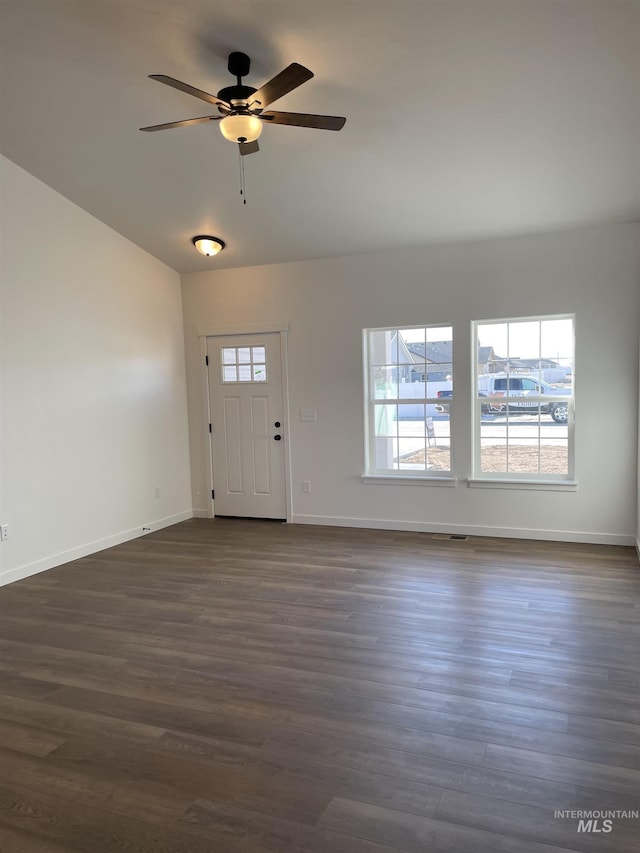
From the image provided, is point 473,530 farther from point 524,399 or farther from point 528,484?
point 524,399

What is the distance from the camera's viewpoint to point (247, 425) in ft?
20.1

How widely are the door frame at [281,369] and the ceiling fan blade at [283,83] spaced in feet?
10.0

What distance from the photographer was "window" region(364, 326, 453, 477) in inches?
211

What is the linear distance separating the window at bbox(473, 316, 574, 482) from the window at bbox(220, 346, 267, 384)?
2234 millimetres

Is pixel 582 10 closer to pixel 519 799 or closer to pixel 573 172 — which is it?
pixel 573 172

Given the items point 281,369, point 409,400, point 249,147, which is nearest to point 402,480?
point 409,400

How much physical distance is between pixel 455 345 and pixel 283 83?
309 centimetres

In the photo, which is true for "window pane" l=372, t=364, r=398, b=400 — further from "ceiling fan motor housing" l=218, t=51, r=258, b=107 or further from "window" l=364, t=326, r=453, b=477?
"ceiling fan motor housing" l=218, t=51, r=258, b=107

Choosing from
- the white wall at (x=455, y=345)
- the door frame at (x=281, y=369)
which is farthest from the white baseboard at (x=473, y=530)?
the door frame at (x=281, y=369)

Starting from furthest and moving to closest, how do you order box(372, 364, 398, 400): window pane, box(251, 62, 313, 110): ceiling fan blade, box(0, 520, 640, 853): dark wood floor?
box(372, 364, 398, 400): window pane → box(251, 62, 313, 110): ceiling fan blade → box(0, 520, 640, 853): dark wood floor

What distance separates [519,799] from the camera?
1.88 meters

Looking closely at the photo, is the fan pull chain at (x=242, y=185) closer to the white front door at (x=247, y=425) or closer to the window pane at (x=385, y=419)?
the white front door at (x=247, y=425)

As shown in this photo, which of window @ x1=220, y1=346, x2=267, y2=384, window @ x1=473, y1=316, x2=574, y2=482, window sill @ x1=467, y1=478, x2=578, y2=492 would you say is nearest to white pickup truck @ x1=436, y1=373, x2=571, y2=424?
window @ x1=473, y1=316, x2=574, y2=482

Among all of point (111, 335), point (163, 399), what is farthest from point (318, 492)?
point (111, 335)
